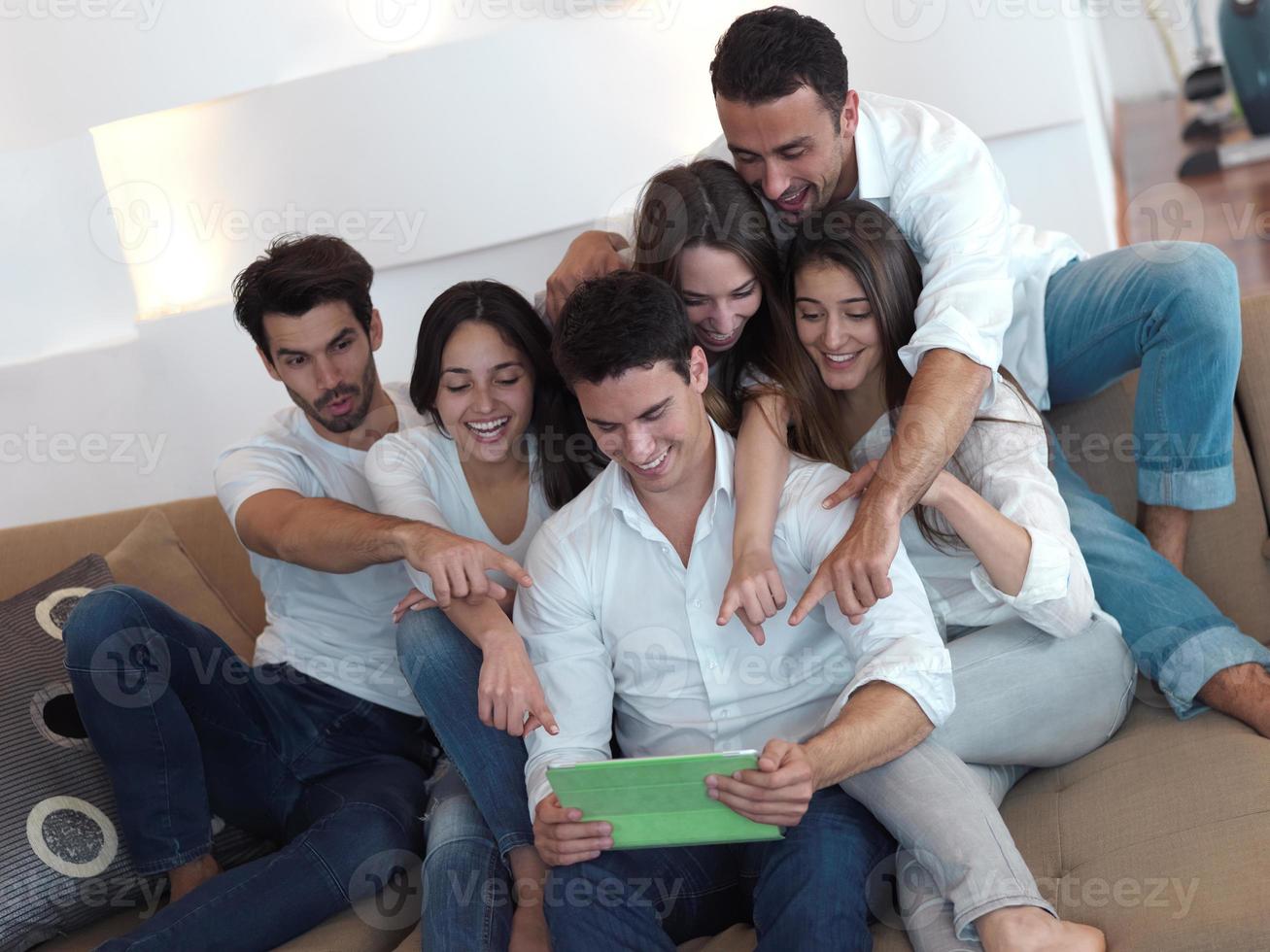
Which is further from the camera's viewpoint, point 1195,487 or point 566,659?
point 1195,487

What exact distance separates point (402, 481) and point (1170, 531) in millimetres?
1308

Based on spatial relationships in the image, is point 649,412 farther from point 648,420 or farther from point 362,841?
point 362,841

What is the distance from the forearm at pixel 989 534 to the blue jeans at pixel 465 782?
2.39ft

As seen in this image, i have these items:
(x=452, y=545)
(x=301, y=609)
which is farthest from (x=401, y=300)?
(x=452, y=545)

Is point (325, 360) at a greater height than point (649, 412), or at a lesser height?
greater

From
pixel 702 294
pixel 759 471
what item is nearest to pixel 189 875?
pixel 759 471

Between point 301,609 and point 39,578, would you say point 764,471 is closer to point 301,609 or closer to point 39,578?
point 301,609

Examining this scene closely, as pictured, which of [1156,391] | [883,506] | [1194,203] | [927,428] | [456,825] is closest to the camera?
[883,506]

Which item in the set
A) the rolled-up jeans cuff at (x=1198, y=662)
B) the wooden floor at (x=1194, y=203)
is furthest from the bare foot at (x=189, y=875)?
the wooden floor at (x=1194, y=203)

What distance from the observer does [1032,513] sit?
1839 millimetres

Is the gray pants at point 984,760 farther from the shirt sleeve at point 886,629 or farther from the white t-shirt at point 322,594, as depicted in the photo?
the white t-shirt at point 322,594

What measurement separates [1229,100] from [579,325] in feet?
17.7

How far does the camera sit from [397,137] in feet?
9.27

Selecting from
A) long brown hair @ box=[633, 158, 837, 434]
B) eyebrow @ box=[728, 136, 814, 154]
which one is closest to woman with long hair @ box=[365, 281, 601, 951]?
long brown hair @ box=[633, 158, 837, 434]
